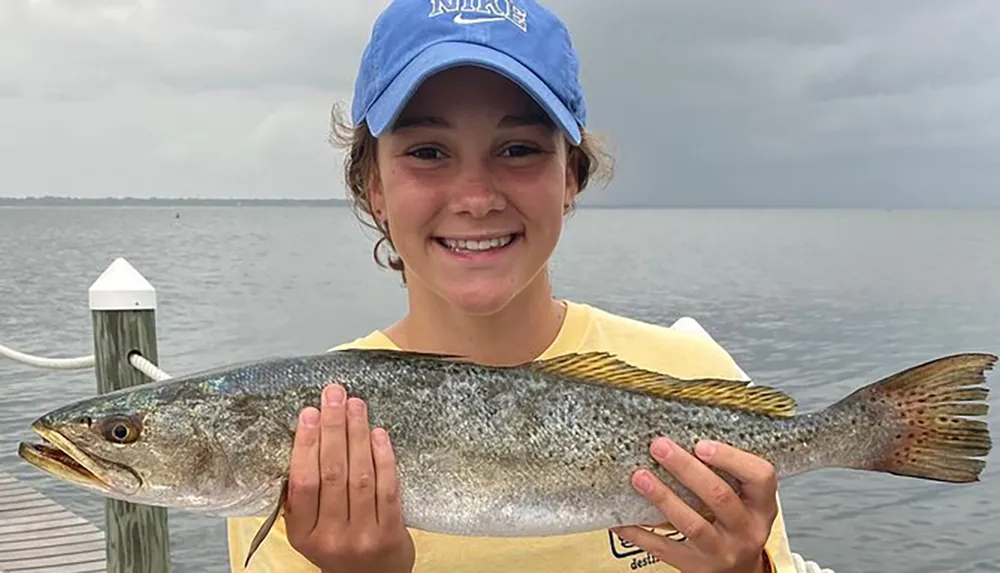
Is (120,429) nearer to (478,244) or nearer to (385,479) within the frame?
(385,479)

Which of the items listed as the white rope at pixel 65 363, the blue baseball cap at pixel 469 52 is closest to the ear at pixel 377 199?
the blue baseball cap at pixel 469 52

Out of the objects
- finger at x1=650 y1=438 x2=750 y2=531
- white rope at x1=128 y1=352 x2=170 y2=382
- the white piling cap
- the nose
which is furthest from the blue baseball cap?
the white piling cap

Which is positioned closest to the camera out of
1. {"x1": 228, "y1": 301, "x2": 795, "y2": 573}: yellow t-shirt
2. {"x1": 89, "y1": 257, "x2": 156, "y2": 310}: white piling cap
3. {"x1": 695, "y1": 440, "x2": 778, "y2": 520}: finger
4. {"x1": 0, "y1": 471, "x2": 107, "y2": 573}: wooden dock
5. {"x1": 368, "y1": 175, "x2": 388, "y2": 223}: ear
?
{"x1": 695, "y1": 440, "x2": 778, "y2": 520}: finger

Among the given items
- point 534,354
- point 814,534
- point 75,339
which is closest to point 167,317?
point 75,339

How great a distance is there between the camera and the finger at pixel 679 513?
263 centimetres

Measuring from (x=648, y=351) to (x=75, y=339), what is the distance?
2816cm

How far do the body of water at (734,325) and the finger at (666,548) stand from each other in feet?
31.4

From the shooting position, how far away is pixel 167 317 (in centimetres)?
3356

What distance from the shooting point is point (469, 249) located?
111 inches

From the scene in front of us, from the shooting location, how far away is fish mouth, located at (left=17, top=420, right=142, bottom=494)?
2.67 meters

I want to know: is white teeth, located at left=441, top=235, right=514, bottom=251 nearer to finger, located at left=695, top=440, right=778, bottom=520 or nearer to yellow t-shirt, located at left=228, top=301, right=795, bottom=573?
yellow t-shirt, located at left=228, top=301, right=795, bottom=573

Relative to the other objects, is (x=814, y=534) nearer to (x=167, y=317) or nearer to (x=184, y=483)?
(x=184, y=483)

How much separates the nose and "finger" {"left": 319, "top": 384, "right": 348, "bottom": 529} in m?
0.63

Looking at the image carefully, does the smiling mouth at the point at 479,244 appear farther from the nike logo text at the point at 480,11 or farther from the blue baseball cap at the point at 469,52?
the nike logo text at the point at 480,11
